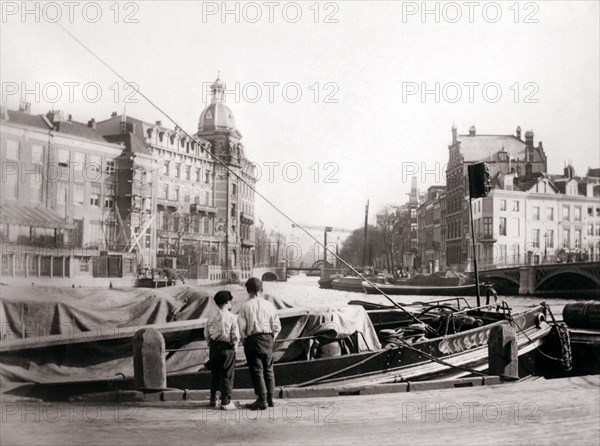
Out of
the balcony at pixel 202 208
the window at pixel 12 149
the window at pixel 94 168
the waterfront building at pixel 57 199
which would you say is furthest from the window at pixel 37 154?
the balcony at pixel 202 208

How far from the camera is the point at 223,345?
354 centimetres

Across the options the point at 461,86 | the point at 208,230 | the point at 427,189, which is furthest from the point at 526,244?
the point at 208,230

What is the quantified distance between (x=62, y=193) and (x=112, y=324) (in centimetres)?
108

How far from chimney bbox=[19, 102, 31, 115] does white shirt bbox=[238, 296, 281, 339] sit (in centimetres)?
191

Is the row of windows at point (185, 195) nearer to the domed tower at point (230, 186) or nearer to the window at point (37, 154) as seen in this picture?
the domed tower at point (230, 186)

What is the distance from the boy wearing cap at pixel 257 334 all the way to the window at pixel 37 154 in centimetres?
168

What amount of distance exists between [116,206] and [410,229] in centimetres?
721

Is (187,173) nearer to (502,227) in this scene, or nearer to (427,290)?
(502,227)

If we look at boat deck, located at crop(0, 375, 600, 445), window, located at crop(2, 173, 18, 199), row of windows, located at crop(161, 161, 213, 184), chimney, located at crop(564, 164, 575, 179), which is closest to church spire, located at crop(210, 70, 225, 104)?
row of windows, located at crop(161, 161, 213, 184)

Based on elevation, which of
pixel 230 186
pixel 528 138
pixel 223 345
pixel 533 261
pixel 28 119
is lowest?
pixel 223 345

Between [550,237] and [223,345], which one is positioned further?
[550,237]

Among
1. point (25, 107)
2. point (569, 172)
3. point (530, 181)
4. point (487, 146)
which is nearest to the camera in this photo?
point (25, 107)

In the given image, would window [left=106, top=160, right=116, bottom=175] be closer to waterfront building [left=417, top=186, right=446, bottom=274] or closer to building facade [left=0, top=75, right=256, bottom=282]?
building facade [left=0, top=75, right=256, bottom=282]

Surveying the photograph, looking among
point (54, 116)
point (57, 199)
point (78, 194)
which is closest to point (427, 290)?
point (78, 194)
